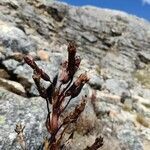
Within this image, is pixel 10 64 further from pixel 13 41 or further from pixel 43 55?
pixel 43 55

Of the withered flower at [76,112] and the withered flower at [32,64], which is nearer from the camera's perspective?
the withered flower at [32,64]

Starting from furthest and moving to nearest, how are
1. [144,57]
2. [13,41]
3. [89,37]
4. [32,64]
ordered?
[144,57] < [89,37] < [13,41] < [32,64]

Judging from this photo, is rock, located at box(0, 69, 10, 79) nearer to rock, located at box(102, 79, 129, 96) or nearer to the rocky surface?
the rocky surface

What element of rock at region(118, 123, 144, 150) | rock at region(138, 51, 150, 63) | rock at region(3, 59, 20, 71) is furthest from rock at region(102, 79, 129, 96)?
rock at region(3, 59, 20, 71)

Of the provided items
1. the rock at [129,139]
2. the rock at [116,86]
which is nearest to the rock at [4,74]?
the rock at [129,139]

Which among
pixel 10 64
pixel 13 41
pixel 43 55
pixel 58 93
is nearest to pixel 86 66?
pixel 43 55

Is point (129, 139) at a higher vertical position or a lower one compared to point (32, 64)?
lower

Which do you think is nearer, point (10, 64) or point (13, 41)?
point (10, 64)

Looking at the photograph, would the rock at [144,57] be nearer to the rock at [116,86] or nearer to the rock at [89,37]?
the rock at [89,37]

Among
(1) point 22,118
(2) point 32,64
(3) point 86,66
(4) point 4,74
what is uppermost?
(2) point 32,64
